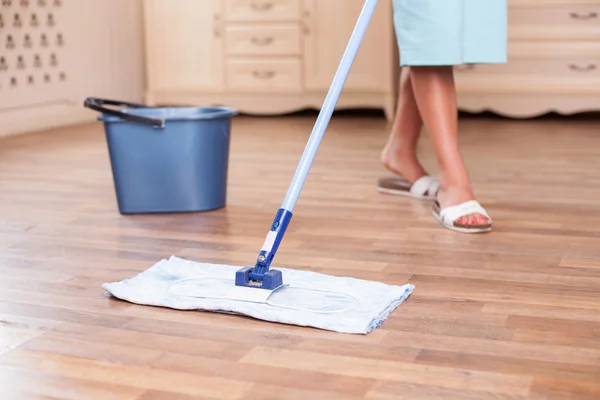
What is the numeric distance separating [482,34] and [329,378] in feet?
3.45

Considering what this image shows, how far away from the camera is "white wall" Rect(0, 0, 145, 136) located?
3445 mm

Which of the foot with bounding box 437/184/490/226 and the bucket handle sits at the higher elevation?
the bucket handle

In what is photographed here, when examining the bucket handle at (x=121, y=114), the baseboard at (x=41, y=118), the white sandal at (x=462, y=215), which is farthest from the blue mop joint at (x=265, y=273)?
the baseboard at (x=41, y=118)

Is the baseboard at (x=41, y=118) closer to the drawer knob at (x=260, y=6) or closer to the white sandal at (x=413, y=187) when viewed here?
Answer: the drawer knob at (x=260, y=6)

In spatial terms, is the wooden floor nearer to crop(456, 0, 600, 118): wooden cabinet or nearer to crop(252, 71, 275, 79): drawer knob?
crop(456, 0, 600, 118): wooden cabinet

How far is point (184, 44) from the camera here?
13.2 ft

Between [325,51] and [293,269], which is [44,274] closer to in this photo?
[293,269]

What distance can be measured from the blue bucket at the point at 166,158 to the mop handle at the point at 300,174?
21.8 inches

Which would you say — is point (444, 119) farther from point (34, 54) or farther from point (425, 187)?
point (34, 54)

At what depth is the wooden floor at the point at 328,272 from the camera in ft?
3.36

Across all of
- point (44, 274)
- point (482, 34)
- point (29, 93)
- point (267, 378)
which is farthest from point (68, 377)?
point (29, 93)

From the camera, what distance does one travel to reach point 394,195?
2188 mm

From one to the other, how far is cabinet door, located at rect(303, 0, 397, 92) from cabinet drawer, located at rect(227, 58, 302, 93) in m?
0.06

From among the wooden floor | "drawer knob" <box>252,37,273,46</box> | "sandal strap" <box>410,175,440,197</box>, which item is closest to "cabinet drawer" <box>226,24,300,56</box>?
"drawer knob" <box>252,37,273,46</box>
